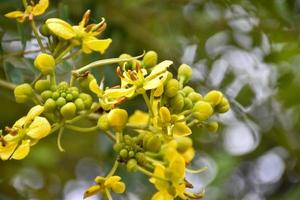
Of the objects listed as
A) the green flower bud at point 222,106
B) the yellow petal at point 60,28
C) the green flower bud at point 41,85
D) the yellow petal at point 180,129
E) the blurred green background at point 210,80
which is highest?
the yellow petal at point 60,28

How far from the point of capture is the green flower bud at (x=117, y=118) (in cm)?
111

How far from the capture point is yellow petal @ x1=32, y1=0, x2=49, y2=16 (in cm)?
119

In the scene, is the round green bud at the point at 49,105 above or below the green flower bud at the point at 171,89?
below

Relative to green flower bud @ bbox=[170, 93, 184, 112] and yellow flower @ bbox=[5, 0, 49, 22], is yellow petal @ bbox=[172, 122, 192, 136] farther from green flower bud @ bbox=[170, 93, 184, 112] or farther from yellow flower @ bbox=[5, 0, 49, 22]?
yellow flower @ bbox=[5, 0, 49, 22]

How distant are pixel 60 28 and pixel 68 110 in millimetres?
152

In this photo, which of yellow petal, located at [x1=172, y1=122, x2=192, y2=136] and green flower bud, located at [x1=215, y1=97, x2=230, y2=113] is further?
green flower bud, located at [x1=215, y1=97, x2=230, y2=113]

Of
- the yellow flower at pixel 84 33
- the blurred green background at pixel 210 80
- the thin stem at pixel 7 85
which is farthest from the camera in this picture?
the blurred green background at pixel 210 80

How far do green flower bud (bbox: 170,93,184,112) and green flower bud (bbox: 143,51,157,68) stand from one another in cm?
8

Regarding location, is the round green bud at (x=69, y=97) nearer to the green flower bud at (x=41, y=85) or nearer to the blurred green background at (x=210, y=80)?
the green flower bud at (x=41, y=85)

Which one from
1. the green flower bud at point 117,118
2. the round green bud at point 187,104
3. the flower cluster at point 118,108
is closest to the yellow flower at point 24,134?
the flower cluster at point 118,108

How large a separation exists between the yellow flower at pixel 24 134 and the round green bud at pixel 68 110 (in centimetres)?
3

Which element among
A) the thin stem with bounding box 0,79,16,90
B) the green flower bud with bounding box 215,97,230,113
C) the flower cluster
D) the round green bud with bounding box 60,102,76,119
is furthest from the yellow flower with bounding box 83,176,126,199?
the thin stem with bounding box 0,79,16,90

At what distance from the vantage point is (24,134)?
109 centimetres

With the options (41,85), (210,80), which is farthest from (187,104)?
(210,80)
